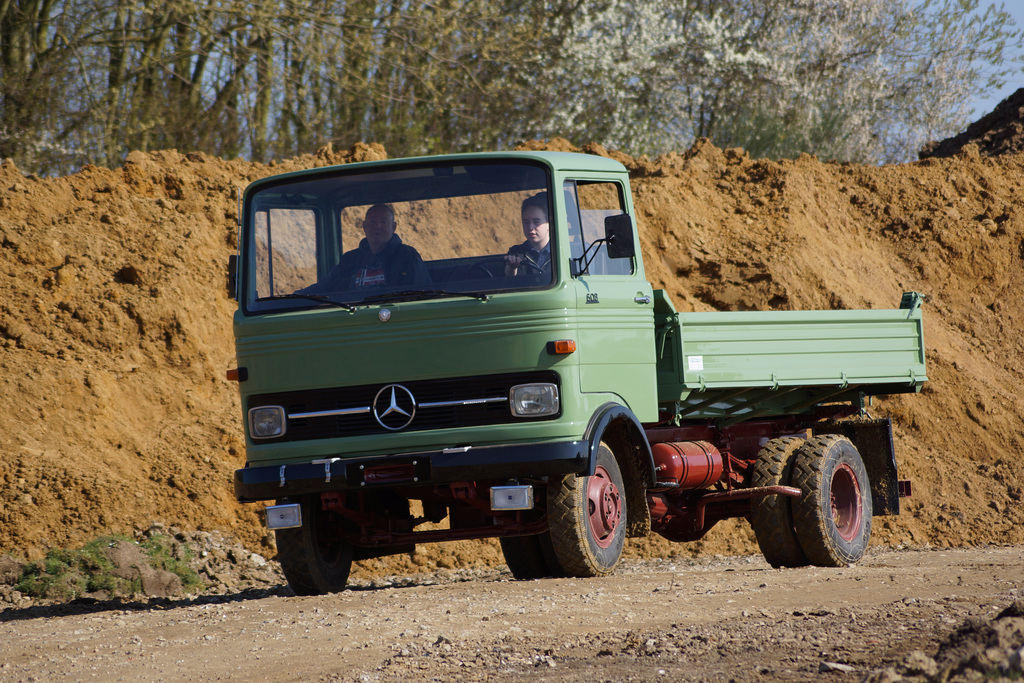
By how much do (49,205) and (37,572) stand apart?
637 cm

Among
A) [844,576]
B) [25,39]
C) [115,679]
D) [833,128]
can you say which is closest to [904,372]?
[844,576]

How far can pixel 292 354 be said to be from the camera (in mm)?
7504

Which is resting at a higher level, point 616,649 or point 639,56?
point 639,56

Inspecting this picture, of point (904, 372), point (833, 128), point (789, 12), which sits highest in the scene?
point (789, 12)

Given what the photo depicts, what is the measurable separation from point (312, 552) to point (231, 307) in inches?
285

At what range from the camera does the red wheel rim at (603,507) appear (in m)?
7.61

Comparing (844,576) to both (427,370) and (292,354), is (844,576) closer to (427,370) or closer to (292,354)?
(427,370)

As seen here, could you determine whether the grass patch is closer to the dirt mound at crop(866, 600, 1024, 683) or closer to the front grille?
the front grille

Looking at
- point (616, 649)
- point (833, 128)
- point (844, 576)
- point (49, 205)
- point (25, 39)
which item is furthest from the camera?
point (833, 128)

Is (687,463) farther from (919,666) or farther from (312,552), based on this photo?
(919,666)

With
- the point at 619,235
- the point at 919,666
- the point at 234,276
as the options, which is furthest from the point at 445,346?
the point at 919,666

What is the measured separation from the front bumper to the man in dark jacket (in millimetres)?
1137

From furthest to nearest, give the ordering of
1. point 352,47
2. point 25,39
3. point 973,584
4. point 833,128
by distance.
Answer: point 833,128 → point 352,47 → point 25,39 → point 973,584

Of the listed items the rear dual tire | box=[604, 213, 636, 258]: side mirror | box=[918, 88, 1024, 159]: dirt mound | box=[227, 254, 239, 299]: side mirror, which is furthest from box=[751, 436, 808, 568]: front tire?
box=[918, 88, 1024, 159]: dirt mound
